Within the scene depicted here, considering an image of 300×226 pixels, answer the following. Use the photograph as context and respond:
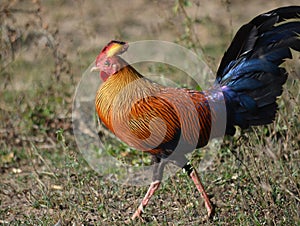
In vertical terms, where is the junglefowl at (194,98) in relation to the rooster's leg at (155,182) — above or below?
above

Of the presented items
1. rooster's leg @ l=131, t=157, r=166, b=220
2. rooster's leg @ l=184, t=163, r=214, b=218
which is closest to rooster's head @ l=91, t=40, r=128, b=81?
rooster's leg @ l=131, t=157, r=166, b=220

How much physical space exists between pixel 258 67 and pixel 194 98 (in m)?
0.56

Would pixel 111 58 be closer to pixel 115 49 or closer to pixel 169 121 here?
pixel 115 49

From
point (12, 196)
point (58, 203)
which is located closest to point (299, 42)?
point (58, 203)

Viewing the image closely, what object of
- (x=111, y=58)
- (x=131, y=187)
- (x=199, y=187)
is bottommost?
(x=131, y=187)

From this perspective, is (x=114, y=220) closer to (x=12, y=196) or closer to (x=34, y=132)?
(x=12, y=196)

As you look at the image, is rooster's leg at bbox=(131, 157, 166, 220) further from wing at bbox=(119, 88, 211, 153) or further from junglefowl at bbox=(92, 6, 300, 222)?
wing at bbox=(119, 88, 211, 153)

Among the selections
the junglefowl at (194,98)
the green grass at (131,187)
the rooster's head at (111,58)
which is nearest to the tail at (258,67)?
the junglefowl at (194,98)

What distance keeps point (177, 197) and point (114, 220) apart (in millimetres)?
642

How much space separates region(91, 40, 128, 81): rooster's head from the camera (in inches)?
175

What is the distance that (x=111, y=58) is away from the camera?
4.46 m

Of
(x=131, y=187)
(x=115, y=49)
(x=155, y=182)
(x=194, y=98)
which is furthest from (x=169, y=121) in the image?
(x=131, y=187)

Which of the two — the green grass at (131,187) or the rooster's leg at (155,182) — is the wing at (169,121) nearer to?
the rooster's leg at (155,182)

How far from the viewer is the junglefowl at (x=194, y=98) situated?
4320 mm
